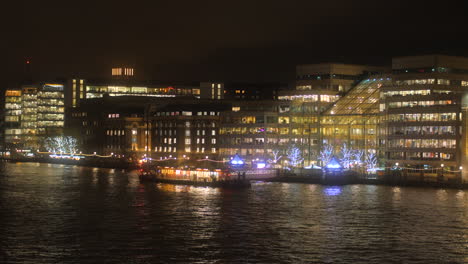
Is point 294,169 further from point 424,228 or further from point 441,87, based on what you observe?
point 424,228

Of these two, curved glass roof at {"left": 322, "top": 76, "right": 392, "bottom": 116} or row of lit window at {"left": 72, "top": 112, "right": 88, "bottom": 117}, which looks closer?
curved glass roof at {"left": 322, "top": 76, "right": 392, "bottom": 116}

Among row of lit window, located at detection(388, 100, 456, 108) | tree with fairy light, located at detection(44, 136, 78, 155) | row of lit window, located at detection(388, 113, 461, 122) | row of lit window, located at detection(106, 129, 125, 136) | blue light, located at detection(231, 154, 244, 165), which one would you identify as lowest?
blue light, located at detection(231, 154, 244, 165)

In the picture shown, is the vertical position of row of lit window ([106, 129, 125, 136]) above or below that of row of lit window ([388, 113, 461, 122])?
above

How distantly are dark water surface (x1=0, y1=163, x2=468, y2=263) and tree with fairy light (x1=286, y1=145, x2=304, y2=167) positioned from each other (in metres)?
32.1

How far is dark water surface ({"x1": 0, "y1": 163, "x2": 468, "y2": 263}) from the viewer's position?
159ft

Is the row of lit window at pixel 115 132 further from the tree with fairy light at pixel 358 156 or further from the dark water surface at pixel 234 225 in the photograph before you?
the dark water surface at pixel 234 225

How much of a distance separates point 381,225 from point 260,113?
70188 mm

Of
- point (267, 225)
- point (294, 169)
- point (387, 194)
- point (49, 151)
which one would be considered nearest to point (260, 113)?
point (294, 169)

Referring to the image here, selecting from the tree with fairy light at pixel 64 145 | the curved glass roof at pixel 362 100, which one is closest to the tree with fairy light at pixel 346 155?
the curved glass roof at pixel 362 100

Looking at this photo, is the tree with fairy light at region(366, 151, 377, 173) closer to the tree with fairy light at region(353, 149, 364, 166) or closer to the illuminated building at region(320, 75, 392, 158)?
the illuminated building at region(320, 75, 392, 158)

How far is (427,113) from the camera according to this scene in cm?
10262

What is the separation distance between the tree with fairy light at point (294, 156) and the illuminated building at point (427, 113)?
16122mm

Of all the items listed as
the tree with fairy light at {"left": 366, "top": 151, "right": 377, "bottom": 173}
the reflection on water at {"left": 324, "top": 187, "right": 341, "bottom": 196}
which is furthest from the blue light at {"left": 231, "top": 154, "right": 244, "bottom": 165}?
the reflection on water at {"left": 324, "top": 187, "right": 341, "bottom": 196}

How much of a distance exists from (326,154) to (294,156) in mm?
5537
